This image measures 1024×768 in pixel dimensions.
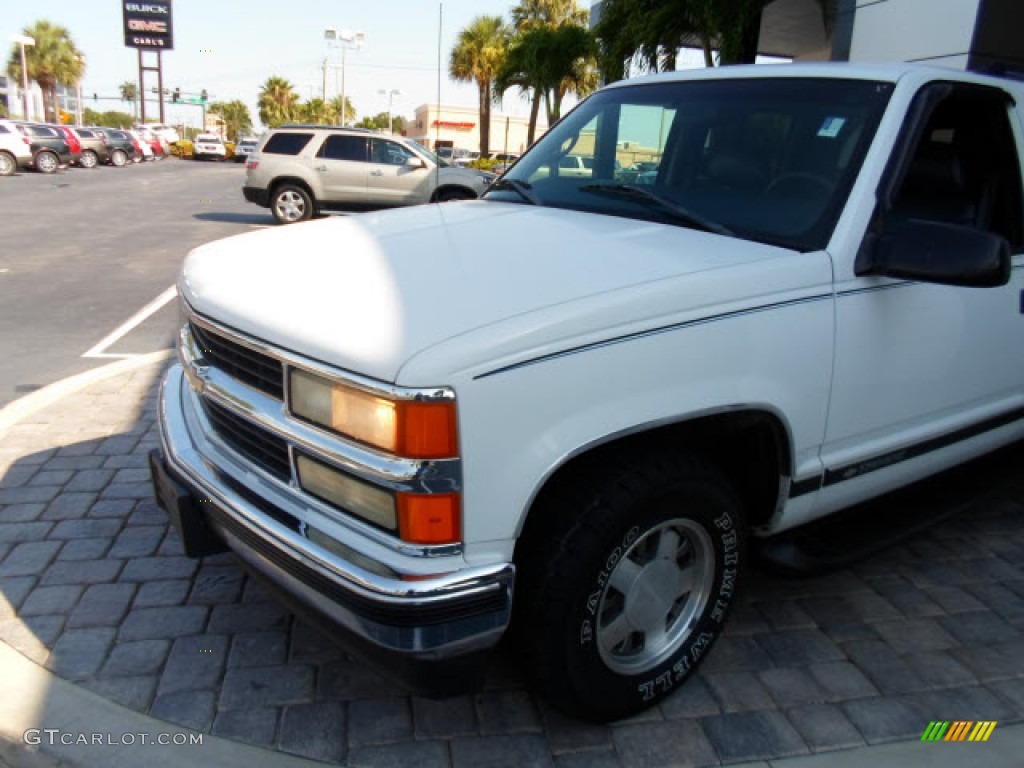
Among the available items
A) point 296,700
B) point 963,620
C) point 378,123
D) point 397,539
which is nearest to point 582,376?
point 397,539

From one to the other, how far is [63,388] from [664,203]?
4351mm

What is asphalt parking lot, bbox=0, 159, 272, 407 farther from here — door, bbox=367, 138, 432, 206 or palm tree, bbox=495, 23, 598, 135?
palm tree, bbox=495, 23, 598, 135

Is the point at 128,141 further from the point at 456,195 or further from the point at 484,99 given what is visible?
the point at 456,195

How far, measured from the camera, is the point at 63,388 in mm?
5480

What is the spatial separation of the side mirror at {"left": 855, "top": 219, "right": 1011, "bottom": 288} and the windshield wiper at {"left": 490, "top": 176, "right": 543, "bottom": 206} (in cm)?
140

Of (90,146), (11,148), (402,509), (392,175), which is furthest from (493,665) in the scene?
(90,146)

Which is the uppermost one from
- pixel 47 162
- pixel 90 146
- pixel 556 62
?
pixel 556 62

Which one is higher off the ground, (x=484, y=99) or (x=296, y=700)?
(x=484, y=99)

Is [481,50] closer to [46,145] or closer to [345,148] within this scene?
[46,145]

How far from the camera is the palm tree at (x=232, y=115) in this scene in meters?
128

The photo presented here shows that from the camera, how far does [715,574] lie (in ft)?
8.62

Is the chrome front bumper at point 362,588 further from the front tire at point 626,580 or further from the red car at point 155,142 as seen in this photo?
the red car at point 155,142

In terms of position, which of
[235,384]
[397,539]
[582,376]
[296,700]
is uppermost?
[582,376]

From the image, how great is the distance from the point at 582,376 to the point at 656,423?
0.28 m
